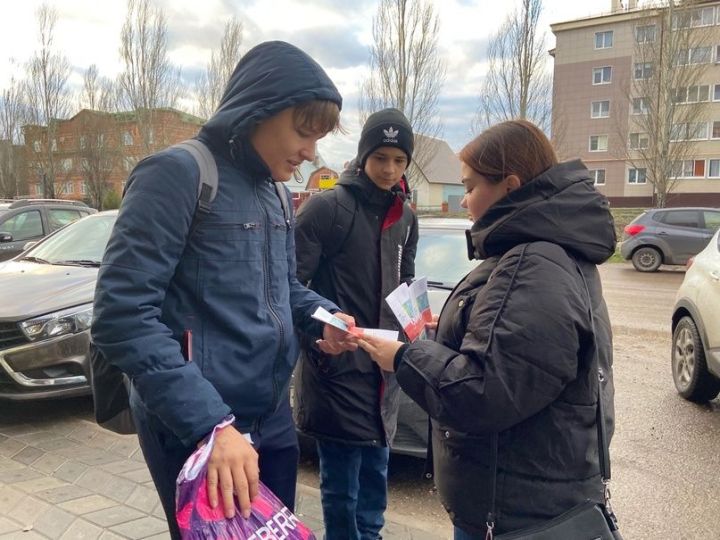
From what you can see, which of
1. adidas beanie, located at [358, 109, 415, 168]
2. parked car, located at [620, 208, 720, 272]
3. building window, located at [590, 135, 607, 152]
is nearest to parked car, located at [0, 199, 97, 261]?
adidas beanie, located at [358, 109, 415, 168]

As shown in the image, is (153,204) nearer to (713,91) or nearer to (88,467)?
(88,467)

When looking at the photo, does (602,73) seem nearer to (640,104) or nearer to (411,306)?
(640,104)

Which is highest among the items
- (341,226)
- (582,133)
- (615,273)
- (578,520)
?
(582,133)

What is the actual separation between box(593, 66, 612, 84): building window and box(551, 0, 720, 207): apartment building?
68 millimetres

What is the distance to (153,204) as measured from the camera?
1.33 m

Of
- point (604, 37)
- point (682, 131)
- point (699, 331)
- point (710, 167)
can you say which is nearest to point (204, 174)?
point (699, 331)

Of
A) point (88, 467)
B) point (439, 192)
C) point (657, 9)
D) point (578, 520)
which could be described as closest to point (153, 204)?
point (578, 520)

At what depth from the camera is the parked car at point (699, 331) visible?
4434 millimetres

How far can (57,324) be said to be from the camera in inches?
163

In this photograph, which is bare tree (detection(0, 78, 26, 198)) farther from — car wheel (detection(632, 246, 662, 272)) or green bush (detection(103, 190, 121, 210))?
car wheel (detection(632, 246, 662, 272))

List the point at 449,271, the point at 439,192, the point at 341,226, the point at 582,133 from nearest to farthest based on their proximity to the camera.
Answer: the point at 341,226 → the point at 449,271 → the point at 582,133 → the point at 439,192

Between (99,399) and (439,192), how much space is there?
54008 millimetres

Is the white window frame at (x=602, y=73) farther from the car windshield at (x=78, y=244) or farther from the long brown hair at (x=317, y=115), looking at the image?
the long brown hair at (x=317, y=115)

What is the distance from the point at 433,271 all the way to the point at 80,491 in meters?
2.76
